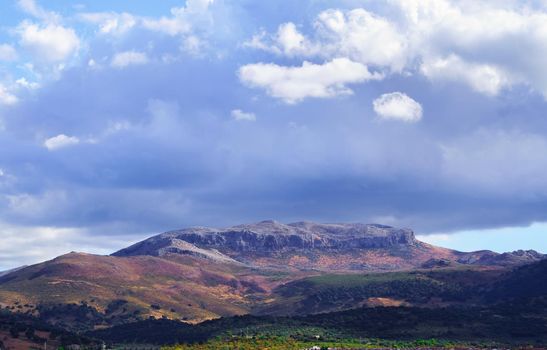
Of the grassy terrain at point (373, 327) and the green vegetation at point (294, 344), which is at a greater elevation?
the grassy terrain at point (373, 327)

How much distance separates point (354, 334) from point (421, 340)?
41.3ft

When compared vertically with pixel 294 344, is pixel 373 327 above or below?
above

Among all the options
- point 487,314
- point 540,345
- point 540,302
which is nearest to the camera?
point 540,345

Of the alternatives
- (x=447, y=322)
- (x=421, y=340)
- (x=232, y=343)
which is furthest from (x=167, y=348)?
(x=447, y=322)

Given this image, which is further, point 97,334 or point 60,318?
point 60,318

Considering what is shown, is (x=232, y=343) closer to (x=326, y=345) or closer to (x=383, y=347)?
(x=326, y=345)

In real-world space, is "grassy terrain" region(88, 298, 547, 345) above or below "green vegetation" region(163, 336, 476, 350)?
above

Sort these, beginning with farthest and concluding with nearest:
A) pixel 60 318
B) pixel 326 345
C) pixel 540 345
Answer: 1. pixel 60 318
2. pixel 540 345
3. pixel 326 345

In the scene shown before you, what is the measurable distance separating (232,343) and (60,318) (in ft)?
289

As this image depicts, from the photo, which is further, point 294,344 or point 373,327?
point 373,327

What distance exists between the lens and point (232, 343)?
115 m

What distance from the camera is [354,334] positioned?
133500 millimetres

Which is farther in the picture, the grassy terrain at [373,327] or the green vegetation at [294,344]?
the grassy terrain at [373,327]

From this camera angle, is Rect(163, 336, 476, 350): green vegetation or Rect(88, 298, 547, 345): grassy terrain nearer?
Rect(163, 336, 476, 350): green vegetation
